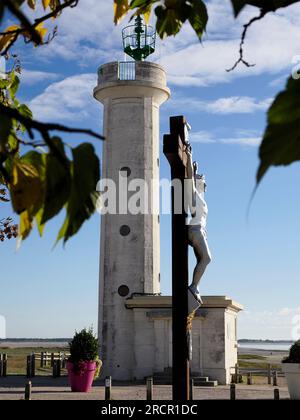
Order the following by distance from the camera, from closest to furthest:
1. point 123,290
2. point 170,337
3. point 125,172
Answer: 1. point 170,337
2. point 123,290
3. point 125,172

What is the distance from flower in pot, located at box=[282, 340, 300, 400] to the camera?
720 inches

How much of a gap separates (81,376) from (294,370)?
25.7ft

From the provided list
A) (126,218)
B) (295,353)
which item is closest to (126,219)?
(126,218)

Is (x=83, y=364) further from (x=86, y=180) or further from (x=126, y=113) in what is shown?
(x=86, y=180)

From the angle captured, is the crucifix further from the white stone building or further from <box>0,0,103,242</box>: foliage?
the white stone building

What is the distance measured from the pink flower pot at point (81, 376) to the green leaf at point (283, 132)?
884 inches

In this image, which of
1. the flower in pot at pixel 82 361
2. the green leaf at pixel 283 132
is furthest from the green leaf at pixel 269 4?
the flower in pot at pixel 82 361

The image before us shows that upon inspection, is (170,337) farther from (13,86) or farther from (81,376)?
(13,86)

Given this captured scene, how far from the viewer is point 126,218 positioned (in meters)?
32.0

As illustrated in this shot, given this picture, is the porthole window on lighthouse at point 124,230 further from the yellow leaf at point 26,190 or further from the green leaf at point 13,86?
the yellow leaf at point 26,190

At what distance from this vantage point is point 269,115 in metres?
0.96

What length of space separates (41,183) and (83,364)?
2234 cm
